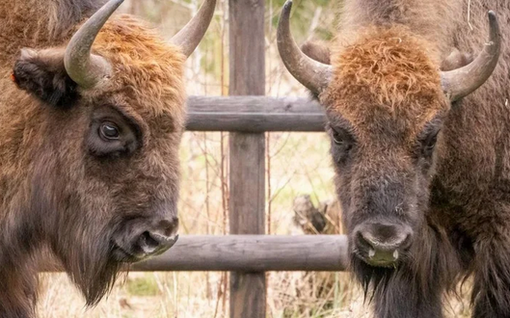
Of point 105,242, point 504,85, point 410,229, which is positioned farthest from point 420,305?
point 105,242

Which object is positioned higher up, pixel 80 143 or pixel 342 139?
pixel 342 139

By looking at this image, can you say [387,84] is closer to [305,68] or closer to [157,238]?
[305,68]

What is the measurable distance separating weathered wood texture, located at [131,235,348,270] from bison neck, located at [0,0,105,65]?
7.43 feet

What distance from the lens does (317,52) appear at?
20.1ft

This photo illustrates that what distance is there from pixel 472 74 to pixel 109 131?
1.92m

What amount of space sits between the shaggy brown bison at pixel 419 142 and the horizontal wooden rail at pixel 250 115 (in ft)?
4.01

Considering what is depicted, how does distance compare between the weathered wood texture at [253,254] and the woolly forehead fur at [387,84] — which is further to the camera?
the weathered wood texture at [253,254]

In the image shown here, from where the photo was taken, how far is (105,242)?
17.2ft

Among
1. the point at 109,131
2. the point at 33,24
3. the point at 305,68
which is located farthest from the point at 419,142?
the point at 33,24

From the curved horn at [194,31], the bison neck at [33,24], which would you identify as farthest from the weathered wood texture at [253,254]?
the bison neck at [33,24]

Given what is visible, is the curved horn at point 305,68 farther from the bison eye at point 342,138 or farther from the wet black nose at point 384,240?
the wet black nose at point 384,240

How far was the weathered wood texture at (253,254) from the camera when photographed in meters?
7.32

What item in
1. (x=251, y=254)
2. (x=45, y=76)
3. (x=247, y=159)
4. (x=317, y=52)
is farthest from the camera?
(x=247, y=159)

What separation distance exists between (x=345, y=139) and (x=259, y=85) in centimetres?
190
